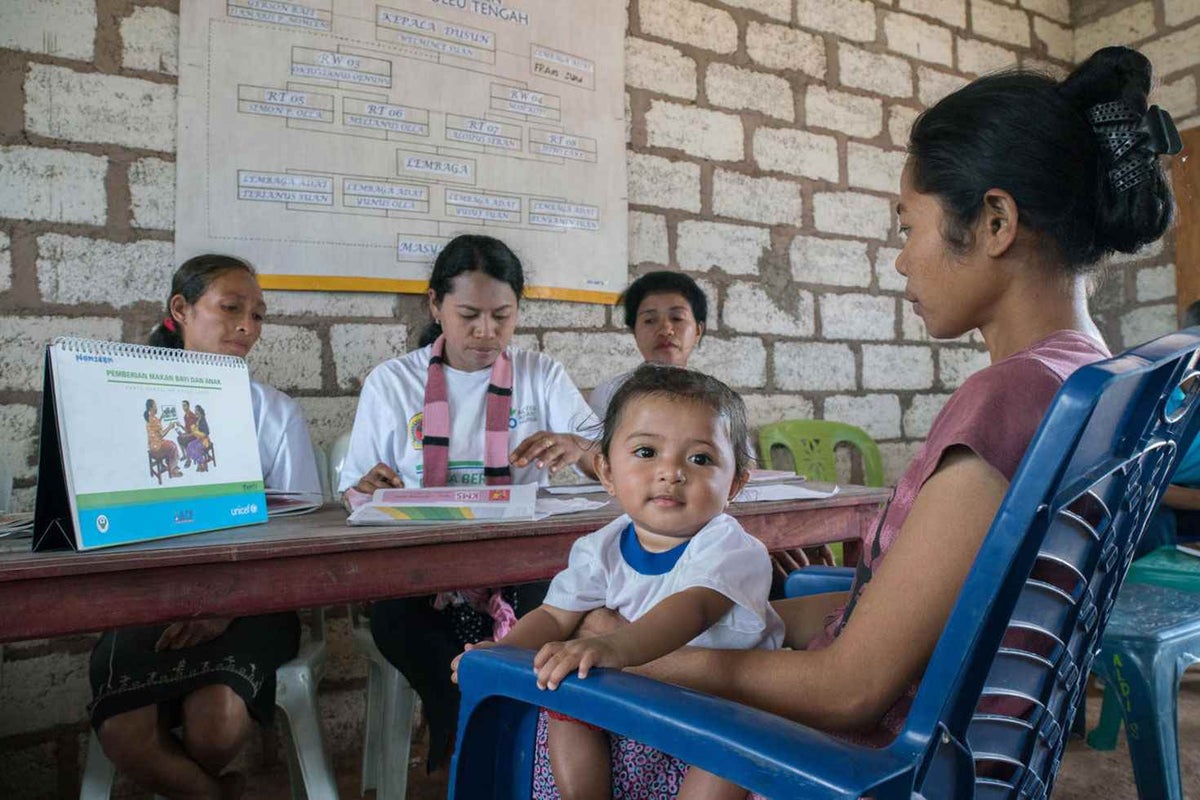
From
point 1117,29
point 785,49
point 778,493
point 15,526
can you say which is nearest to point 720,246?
point 785,49

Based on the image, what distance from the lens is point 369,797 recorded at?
2.28m

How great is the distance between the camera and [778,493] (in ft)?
6.56

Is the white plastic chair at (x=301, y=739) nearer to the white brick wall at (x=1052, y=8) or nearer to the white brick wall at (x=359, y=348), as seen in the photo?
the white brick wall at (x=359, y=348)

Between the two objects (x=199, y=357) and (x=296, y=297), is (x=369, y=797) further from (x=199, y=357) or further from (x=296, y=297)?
(x=296, y=297)

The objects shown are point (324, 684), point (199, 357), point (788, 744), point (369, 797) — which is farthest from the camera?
point (324, 684)

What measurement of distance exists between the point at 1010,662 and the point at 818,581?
0.80 metres

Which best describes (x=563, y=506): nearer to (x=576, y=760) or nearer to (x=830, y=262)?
(x=576, y=760)

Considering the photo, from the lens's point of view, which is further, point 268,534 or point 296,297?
point 296,297

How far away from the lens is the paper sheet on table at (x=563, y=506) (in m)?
1.68

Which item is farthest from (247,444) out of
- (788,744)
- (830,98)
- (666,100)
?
(830,98)

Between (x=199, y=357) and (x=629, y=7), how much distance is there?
8.32ft

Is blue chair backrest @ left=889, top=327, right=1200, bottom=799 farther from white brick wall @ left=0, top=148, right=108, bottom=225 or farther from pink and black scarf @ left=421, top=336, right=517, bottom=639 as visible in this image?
white brick wall @ left=0, top=148, right=108, bottom=225

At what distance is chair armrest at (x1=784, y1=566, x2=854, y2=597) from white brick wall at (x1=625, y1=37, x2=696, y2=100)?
2.48 metres

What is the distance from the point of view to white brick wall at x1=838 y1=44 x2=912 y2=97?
13.2 feet
